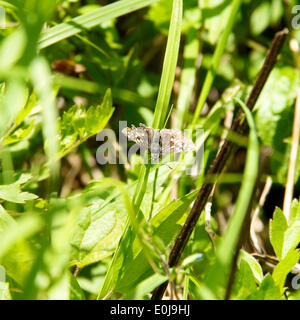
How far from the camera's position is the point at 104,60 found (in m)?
1.61

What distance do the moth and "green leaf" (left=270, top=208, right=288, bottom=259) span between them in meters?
0.27

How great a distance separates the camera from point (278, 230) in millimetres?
1033

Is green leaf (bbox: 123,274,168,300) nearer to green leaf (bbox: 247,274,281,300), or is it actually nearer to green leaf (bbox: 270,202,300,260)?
green leaf (bbox: 247,274,281,300)

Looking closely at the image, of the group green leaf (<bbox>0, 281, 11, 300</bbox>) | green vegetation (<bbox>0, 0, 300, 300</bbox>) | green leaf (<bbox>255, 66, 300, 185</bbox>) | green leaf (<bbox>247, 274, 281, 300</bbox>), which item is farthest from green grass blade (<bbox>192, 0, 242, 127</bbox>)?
green leaf (<bbox>0, 281, 11, 300</bbox>)

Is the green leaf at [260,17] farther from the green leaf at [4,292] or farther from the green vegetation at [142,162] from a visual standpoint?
the green leaf at [4,292]

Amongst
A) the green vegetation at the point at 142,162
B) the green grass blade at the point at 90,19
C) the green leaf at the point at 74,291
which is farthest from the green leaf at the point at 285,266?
the green grass blade at the point at 90,19

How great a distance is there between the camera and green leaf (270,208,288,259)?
103 cm

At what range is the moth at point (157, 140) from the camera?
101 centimetres

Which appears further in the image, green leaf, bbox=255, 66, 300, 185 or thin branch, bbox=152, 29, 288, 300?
green leaf, bbox=255, 66, 300, 185

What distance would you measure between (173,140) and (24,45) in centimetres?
44

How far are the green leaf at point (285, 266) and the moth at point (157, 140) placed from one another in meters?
0.34

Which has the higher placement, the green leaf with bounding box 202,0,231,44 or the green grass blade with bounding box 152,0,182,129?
the green leaf with bounding box 202,0,231,44

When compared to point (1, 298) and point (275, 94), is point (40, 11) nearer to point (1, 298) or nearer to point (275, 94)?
point (1, 298)

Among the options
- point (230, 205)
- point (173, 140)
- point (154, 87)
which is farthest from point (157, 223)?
point (154, 87)
